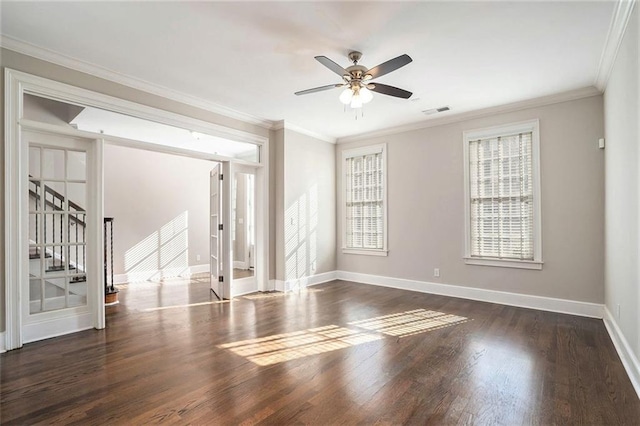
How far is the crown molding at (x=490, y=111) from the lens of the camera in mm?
4121

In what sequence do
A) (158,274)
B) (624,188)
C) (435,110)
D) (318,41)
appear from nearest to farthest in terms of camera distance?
(624,188) → (318,41) → (435,110) → (158,274)

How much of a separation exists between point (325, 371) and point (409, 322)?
160cm

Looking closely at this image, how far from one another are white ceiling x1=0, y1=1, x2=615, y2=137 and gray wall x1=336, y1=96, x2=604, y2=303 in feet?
2.11

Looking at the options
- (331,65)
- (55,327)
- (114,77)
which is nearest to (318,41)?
(331,65)

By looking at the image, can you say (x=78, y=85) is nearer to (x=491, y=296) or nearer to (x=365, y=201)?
(x=365, y=201)

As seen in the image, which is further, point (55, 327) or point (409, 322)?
point (409, 322)

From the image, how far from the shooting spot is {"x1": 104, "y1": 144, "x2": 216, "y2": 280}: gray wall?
20.9 feet

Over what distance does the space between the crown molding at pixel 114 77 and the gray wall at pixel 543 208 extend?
265 centimetres

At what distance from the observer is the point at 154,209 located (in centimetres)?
688

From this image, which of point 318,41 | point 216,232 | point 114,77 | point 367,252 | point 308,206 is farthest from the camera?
point 367,252

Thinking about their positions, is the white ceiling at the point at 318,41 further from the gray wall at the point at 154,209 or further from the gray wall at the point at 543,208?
the gray wall at the point at 154,209

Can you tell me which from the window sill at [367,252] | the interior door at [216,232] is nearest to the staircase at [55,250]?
the interior door at [216,232]

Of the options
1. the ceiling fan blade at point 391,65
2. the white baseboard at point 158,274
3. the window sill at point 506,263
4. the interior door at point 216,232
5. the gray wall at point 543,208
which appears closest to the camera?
the ceiling fan blade at point 391,65

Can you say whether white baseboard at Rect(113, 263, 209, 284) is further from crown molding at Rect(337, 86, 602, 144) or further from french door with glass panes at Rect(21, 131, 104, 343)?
crown molding at Rect(337, 86, 602, 144)
